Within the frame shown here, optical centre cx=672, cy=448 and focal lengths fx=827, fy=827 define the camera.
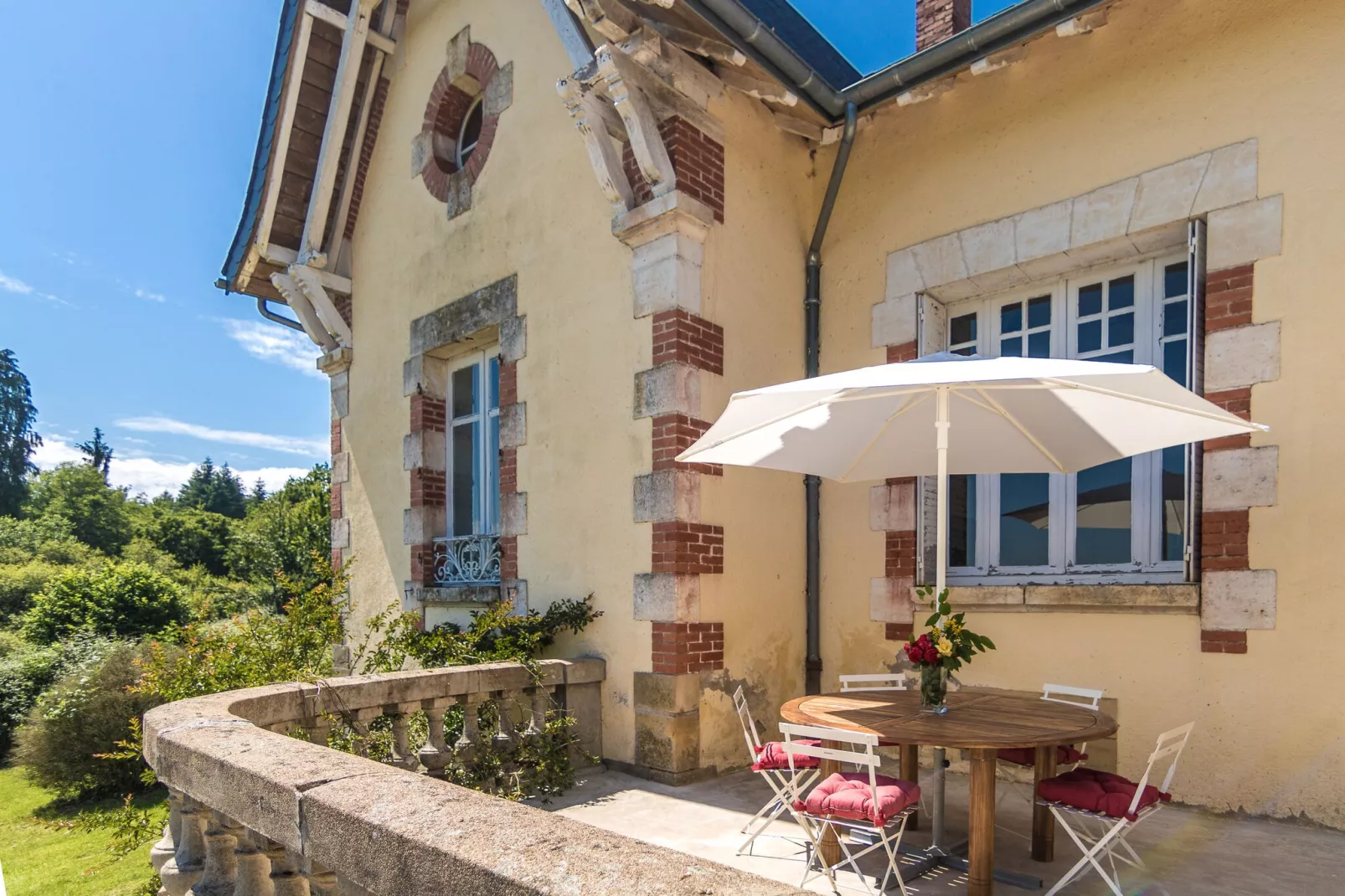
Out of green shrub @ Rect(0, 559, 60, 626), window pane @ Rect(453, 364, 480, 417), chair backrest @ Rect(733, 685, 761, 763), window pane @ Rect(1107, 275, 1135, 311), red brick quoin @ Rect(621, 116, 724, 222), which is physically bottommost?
green shrub @ Rect(0, 559, 60, 626)

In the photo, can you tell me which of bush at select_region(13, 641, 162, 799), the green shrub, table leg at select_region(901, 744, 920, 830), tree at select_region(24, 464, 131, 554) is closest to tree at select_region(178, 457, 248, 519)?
tree at select_region(24, 464, 131, 554)

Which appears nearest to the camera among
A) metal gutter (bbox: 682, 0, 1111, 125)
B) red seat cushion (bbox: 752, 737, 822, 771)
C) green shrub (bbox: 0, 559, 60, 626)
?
red seat cushion (bbox: 752, 737, 822, 771)

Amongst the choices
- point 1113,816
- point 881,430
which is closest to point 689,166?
point 881,430

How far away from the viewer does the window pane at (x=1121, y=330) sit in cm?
462

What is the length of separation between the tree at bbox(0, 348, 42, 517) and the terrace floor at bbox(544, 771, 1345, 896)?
145 feet

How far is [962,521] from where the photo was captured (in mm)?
5180

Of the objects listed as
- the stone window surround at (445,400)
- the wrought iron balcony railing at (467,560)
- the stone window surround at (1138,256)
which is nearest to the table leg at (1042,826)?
the stone window surround at (1138,256)

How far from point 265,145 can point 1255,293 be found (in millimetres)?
7895

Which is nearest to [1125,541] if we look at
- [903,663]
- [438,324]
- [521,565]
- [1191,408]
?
[903,663]

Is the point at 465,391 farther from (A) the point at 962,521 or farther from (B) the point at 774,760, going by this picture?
(B) the point at 774,760

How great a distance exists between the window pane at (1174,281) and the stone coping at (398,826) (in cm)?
438

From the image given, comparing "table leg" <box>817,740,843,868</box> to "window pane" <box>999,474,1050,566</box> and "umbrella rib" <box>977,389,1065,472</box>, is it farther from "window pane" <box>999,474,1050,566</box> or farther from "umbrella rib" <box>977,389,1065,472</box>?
"window pane" <box>999,474,1050,566</box>

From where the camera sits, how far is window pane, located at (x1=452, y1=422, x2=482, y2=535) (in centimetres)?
686

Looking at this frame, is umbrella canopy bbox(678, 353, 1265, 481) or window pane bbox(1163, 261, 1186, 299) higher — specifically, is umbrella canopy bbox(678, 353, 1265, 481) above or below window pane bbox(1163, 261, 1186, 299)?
below
